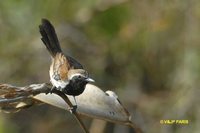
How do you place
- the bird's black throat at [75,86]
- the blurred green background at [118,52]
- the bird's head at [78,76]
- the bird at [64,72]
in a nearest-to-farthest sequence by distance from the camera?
the bird's black throat at [75,86]
the bird at [64,72]
the bird's head at [78,76]
the blurred green background at [118,52]

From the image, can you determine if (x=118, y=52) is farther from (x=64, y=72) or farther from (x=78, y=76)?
(x=78, y=76)

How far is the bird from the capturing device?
3.29 metres

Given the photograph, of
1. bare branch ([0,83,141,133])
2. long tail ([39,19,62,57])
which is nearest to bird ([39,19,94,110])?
long tail ([39,19,62,57])

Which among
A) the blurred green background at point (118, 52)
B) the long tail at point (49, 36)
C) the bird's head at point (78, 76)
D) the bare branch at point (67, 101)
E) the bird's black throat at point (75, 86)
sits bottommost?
the bare branch at point (67, 101)

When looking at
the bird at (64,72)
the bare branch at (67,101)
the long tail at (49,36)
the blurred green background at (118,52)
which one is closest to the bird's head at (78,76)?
the bird at (64,72)

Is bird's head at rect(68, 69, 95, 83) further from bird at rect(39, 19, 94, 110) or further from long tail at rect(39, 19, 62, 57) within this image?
long tail at rect(39, 19, 62, 57)

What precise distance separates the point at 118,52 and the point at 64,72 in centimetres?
236

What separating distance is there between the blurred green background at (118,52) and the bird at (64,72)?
5.09 feet

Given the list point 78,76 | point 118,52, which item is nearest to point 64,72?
point 78,76

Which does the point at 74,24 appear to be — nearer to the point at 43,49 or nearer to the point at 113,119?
the point at 43,49

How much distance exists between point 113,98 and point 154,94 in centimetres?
333

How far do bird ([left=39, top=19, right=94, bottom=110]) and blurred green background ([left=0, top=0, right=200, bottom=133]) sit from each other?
155cm

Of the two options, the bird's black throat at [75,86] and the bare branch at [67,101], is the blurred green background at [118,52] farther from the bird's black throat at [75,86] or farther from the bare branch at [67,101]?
the bare branch at [67,101]

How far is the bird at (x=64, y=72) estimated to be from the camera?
3291mm
